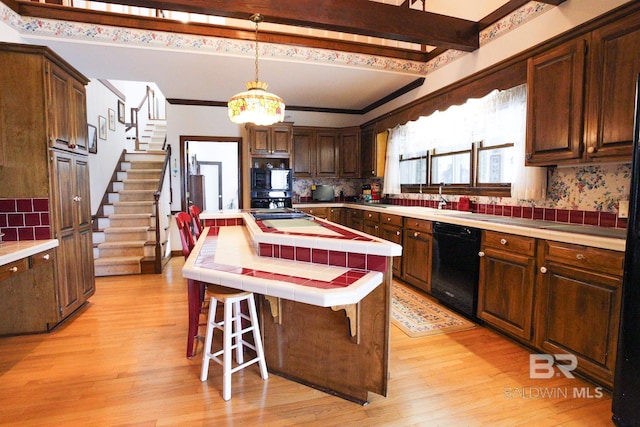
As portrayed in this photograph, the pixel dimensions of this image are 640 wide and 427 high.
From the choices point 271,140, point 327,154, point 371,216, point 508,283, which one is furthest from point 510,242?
point 271,140

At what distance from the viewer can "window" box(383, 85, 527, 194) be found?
3.18 meters

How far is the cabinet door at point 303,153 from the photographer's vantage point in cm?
591

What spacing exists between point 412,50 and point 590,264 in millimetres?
3255

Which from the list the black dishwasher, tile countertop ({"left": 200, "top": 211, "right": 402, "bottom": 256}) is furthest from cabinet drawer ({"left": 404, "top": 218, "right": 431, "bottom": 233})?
tile countertop ({"left": 200, "top": 211, "right": 402, "bottom": 256})

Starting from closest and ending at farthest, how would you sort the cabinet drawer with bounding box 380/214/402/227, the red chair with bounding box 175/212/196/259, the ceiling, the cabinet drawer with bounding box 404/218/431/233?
the red chair with bounding box 175/212/196/259, the ceiling, the cabinet drawer with bounding box 404/218/431/233, the cabinet drawer with bounding box 380/214/402/227

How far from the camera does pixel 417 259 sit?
3.81 m

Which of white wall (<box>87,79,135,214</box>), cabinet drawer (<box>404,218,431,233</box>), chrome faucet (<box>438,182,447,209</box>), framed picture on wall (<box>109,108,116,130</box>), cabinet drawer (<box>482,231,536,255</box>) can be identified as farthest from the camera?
framed picture on wall (<box>109,108,116,130</box>)

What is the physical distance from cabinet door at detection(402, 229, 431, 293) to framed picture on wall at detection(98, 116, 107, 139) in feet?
17.1

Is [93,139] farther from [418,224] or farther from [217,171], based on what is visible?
[418,224]

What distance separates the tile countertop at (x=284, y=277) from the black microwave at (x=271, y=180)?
332 centimetres

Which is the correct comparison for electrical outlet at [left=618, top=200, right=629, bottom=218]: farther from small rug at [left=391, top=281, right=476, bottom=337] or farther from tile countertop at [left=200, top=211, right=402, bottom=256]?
tile countertop at [left=200, top=211, right=402, bottom=256]

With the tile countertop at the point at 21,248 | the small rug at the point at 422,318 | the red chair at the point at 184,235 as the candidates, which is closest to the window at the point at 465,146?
the small rug at the point at 422,318

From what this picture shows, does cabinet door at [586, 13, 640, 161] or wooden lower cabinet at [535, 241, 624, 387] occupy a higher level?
cabinet door at [586, 13, 640, 161]

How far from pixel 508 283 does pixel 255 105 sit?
249cm
